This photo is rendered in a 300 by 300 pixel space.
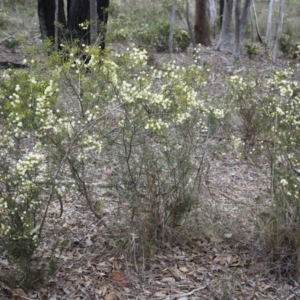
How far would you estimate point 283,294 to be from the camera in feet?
12.6

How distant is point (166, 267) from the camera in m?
4.02

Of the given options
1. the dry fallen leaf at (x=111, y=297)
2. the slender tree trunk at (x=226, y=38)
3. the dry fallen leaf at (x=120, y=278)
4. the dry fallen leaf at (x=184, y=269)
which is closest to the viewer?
the dry fallen leaf at (x=111, y=297)

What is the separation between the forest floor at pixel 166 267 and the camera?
145 inches

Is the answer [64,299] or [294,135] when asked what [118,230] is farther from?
[294,135]

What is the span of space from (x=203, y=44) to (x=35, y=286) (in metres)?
11.1

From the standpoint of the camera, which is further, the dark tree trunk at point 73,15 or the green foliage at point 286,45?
the green foliage at point 286,45

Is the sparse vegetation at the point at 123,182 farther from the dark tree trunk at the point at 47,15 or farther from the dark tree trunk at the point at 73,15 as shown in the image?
the dark tree trunk at the point at 47,15

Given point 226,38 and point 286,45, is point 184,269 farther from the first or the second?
point 286,45

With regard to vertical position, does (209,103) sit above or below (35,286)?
above

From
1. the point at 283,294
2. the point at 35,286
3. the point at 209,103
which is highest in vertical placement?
the point at 209,103

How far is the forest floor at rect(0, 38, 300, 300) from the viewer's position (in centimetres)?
368

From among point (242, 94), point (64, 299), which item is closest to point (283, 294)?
point (64, 299)

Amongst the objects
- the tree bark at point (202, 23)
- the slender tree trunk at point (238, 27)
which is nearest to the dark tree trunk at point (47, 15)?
the slender tree trunk at point (238, 27)

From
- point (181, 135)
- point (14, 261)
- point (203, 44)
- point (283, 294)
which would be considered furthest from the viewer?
point (203, 44)
